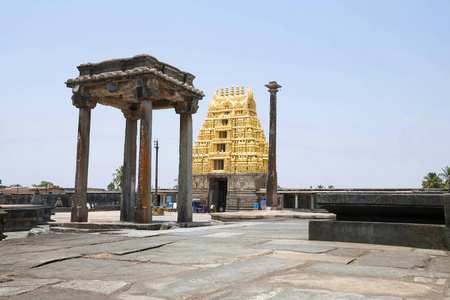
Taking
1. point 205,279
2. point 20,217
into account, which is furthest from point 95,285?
point 20,217

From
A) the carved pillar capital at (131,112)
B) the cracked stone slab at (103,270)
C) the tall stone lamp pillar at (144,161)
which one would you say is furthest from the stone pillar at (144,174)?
the cracked stone slab at (103,270)

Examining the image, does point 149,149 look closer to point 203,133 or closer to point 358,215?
point 358,215

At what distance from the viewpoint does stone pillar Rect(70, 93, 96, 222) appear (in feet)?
34.7

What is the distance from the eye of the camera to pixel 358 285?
258 centimetres

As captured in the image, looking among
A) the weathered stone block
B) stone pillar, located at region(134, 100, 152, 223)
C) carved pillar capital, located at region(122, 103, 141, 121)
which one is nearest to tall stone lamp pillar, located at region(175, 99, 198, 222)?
stone pillar, located at region(134, 100, 152, 223)

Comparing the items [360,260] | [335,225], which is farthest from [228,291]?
[335,225]

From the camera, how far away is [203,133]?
149 feet

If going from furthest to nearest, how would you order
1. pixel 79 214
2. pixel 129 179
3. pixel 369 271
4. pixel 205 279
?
pixel 129 179 < pixel 79 214 < pixel 369 271 < pixel 205 279

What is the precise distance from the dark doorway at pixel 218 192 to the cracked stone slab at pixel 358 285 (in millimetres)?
39187

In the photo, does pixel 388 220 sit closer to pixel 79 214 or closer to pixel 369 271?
pixel 369 271

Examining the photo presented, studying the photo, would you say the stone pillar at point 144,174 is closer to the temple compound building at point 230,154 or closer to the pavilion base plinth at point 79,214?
the pavilion base plinth at point 79,214

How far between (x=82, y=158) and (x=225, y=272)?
27.9 ft

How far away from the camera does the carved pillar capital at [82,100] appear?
1075 cm

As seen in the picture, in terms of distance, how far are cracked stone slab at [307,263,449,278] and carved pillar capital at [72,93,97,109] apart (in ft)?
29.3
